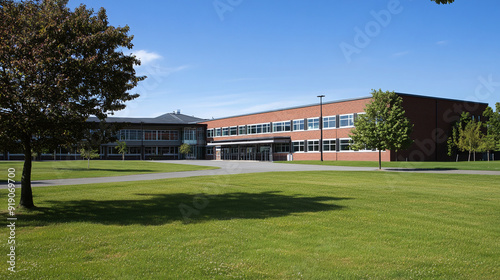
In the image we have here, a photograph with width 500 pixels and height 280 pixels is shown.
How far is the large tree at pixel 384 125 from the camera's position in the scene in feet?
111

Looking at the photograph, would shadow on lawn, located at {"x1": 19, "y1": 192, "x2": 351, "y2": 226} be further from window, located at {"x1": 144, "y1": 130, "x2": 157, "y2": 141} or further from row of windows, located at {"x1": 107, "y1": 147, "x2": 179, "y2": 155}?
window, located at {"x1": 144, "y1": 130, "x2": 157, "y2": 141}

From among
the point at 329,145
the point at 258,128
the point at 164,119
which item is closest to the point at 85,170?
the point at 329,145

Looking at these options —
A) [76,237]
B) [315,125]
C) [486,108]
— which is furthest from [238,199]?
[486,108]

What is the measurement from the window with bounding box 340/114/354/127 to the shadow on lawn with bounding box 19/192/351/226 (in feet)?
128

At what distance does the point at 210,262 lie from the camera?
603 cm

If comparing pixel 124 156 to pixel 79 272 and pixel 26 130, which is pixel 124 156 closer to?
pixel 26 130

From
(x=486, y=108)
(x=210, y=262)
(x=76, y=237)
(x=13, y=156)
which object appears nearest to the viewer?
(x=210, y=262)

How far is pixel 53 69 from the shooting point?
10031 mm

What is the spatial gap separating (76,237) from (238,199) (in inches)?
254

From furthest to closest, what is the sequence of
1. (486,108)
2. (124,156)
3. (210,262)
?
(124,156)
(486,108)
(210,262)

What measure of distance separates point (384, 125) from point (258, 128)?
37.2m

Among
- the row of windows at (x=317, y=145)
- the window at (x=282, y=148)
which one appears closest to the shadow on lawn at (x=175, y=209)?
the row of windows at (x=317, y=145)

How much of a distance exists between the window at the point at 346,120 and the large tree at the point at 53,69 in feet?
141

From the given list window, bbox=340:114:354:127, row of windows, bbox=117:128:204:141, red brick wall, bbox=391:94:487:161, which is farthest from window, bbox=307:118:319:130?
row of windows, bbox=117:128:204:141
